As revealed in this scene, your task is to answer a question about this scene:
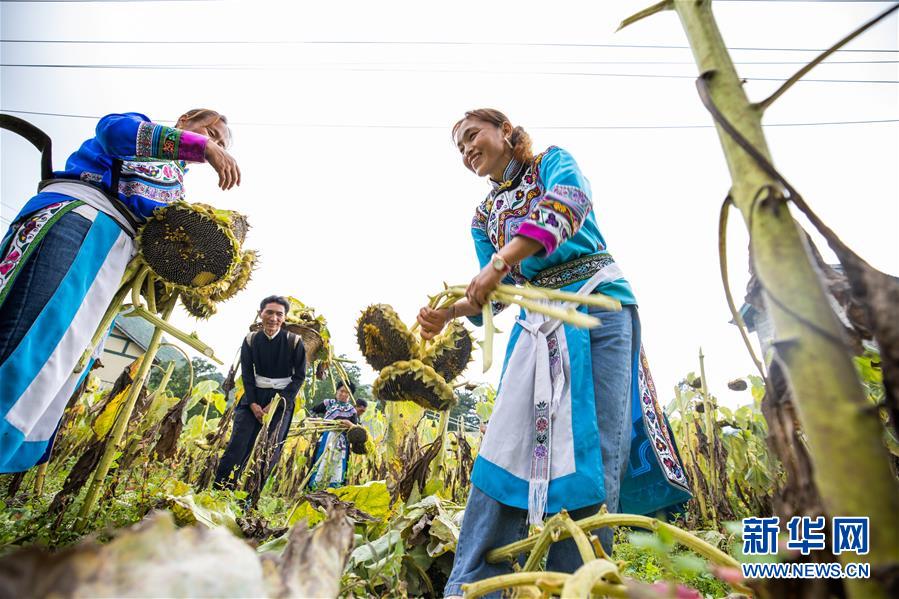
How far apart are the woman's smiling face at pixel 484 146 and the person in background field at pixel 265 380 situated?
3.26 metres

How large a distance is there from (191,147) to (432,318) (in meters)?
1.22

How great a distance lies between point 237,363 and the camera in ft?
Answer: 15.7

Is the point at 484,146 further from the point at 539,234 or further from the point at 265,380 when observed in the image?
the point at 265,380

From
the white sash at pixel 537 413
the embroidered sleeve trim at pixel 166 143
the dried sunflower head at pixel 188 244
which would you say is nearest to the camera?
the white sash at pixel 537 413

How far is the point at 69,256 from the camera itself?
1.78 meters

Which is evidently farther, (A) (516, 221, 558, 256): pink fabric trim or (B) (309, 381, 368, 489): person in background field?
(B) (309, 381, 368, 489): person in background field

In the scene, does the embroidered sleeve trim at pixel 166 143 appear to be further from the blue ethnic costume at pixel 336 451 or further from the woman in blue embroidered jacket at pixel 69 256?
Answer: the blue ethnic costume at pixel 336 451

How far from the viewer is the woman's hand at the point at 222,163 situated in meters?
1.90

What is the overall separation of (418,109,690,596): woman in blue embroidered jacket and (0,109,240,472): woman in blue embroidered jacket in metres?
1.30

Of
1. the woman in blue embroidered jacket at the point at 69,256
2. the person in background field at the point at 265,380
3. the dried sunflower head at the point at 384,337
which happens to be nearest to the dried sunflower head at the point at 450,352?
the dried sunflower head at the point at 384,337

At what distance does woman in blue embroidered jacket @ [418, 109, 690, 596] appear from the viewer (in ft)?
4.38

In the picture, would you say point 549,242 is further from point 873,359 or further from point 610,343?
point 873,359

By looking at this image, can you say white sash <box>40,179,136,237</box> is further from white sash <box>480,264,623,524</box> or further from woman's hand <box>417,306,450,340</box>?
white sash <box>480,264,623,524</box>

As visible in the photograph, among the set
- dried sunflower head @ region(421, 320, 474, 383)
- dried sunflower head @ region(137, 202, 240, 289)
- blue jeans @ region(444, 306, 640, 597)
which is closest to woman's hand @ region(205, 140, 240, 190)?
dried sunflower head @ region(137, 202, 240, 289)
